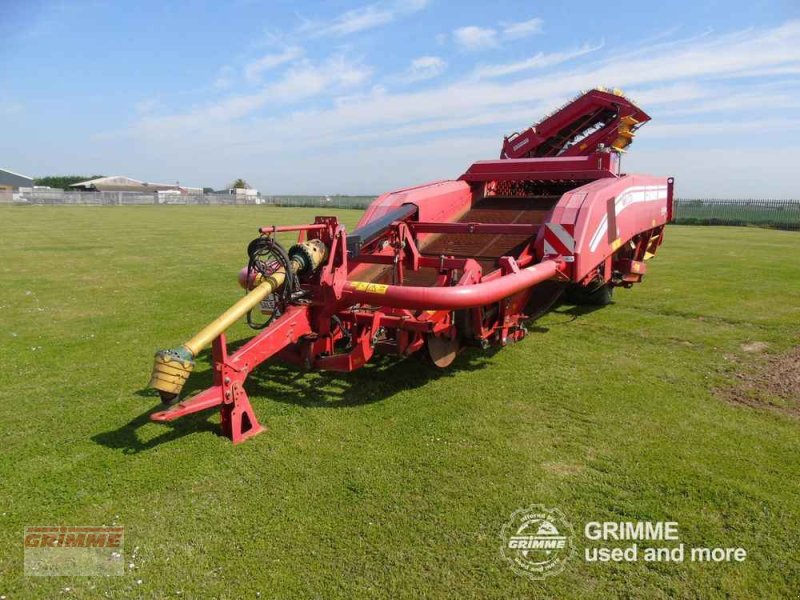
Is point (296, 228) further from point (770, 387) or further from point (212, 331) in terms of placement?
point (770, 387)

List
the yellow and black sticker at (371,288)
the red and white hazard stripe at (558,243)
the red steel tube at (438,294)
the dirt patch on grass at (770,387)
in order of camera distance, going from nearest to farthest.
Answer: the red steel tube at (438,294), the yellow and black sticker at (371,288), the dirt patch on grass at (770,387), the red and white hazard stripe at (558,243)

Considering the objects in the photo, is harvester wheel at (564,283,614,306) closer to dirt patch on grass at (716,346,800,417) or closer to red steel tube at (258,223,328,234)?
dirt patch on grass at (716,346,800,417)

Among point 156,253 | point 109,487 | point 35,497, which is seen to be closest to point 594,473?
point 109,487

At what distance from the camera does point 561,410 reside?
4.34 metres

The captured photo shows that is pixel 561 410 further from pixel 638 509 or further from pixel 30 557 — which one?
pixel 30 557

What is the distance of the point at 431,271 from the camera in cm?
551

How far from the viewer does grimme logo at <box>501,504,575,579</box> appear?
2639 millimetres

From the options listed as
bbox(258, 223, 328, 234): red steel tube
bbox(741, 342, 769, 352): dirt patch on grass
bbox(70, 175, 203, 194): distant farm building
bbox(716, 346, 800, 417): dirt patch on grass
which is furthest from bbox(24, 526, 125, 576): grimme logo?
bbox(70, 175, 203, 194): distant farm building

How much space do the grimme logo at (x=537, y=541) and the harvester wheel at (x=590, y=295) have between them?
5036 mm

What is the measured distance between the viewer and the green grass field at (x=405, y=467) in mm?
2566

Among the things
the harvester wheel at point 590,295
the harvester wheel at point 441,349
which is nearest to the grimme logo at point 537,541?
the harvester wheel at point 441,349

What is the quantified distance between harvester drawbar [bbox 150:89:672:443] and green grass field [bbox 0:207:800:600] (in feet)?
1.33

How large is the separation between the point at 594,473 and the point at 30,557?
2957mm

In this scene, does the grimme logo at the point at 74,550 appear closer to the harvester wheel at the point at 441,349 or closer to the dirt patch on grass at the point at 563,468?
the dirt patch on grass at the point at 563,468
